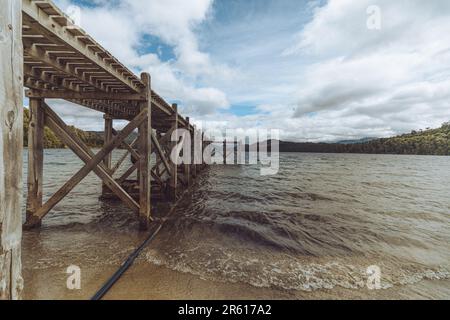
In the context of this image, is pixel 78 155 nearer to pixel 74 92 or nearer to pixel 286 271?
pixel 74 92

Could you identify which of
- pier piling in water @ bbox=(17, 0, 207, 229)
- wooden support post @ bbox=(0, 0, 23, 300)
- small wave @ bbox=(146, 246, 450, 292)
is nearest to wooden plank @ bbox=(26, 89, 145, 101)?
pier piling in water @ bbox=(17, 0, 207, 229)

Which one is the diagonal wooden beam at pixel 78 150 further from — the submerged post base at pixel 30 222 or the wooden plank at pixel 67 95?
the submerged post base at pixel 30 222

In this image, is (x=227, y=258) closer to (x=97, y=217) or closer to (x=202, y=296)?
(x=202, y=296)

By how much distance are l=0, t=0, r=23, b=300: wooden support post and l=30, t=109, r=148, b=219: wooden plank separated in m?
3.19

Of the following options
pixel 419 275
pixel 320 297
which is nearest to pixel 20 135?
pixel 320 297

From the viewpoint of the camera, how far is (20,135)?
1833 millimetres

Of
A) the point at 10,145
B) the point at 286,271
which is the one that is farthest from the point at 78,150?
the point at 286,271

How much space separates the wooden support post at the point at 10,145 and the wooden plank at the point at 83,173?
3.19m

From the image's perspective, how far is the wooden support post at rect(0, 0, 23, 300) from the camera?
163 cm

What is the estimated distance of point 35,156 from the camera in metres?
4.95

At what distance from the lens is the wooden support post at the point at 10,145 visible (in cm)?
163
